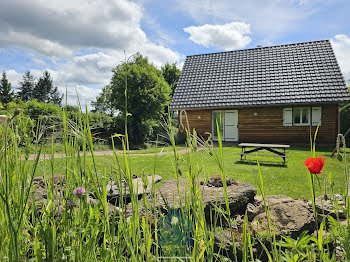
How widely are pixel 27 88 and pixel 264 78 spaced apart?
4216 cm

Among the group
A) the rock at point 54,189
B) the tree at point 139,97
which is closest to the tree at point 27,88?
the tree at point 139,97

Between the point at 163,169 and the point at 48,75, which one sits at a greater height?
the point at 48,75

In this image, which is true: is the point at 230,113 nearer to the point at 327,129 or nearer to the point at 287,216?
the point at 327,129

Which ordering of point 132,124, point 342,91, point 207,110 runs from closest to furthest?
point 342,91 < point 207,110 < point 132,124

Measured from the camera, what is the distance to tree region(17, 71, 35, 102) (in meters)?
42.0

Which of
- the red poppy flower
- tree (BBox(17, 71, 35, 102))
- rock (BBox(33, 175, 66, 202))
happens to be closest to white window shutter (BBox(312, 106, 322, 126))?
rock (BBox(33, 175, 66, 202))

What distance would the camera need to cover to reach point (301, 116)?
1296cm

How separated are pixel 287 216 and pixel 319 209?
1.69ft

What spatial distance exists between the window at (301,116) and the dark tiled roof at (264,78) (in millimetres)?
798

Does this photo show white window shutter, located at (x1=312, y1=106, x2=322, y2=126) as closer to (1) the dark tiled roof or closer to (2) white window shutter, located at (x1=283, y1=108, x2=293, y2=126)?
(1) the dark tiled roof

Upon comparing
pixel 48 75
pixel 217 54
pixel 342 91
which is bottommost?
pixel 342 91

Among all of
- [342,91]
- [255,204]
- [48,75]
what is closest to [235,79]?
[342,91]

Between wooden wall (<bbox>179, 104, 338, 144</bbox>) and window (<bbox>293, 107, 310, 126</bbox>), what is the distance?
33 cm

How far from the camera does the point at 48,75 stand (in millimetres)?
45906
